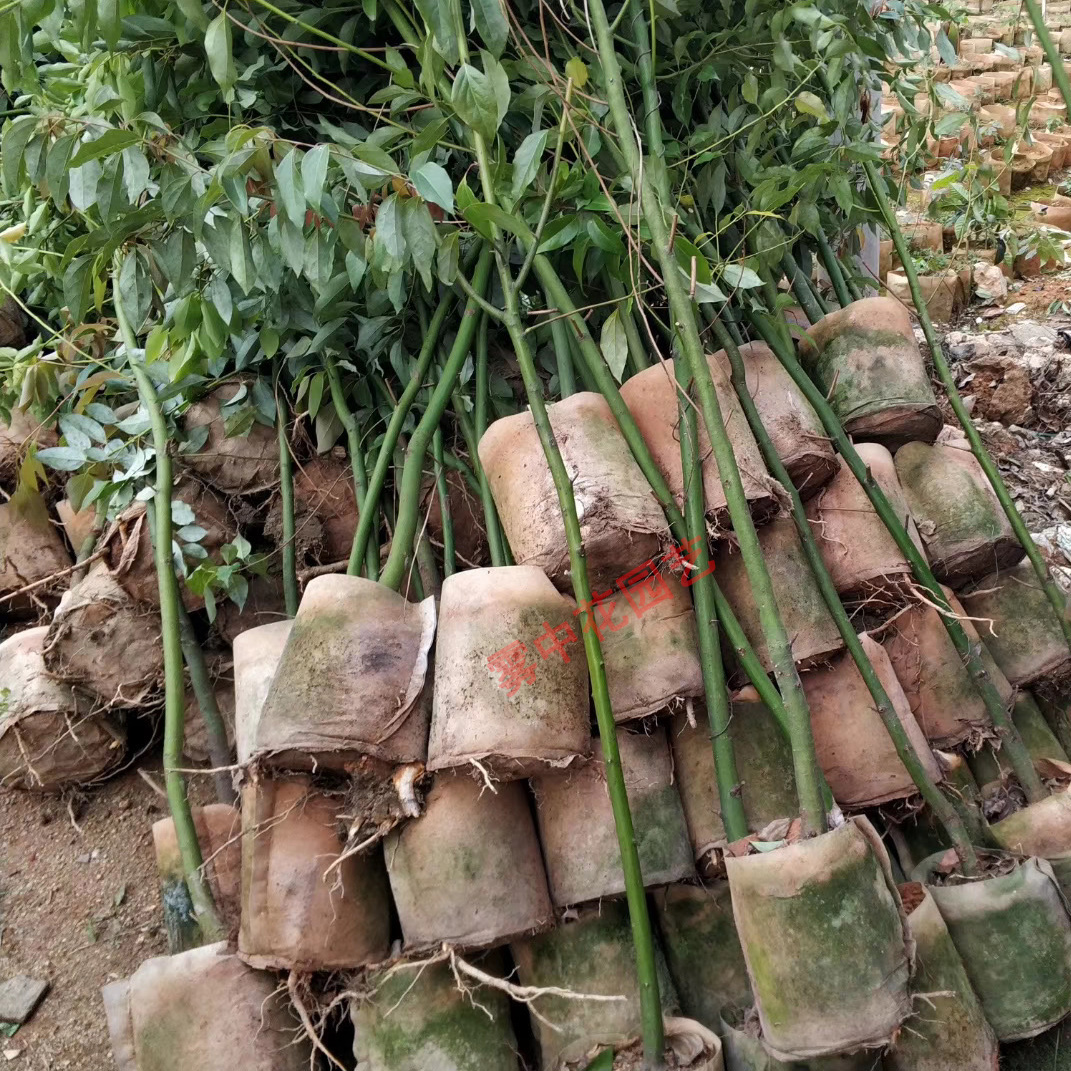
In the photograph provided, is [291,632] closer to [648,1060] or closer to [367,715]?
[367,715]

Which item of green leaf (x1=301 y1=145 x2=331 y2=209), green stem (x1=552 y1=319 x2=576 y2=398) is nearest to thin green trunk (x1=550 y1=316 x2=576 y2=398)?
green stem (x1=552 y1=319 x2=576 y2=398)

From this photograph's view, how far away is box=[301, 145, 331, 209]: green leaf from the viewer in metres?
1.28

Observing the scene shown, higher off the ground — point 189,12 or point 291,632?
point 189,12

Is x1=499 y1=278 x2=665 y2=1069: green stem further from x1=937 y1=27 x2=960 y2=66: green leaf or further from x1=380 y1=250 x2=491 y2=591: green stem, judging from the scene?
x1=937 y1=27 x2=960 y2=66: green leaf

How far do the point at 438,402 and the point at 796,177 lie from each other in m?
0.72

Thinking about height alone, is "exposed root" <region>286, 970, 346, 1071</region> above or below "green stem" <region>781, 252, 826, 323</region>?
below

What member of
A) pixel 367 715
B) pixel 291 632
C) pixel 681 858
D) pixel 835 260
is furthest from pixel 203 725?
pixel 835 260

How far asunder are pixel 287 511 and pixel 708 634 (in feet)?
2.94

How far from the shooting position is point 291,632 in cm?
148

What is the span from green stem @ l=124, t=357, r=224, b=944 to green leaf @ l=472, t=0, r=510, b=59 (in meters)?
0.96

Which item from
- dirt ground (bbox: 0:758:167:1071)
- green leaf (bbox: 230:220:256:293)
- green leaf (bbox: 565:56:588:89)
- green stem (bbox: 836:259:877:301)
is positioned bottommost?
dirt ground (bbox: 0:758:167:1071)

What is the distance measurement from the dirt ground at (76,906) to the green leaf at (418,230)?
1.28m

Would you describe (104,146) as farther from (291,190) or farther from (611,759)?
(611,759)

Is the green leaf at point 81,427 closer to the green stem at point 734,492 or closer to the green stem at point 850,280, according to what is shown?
the green stem at point 734,492
